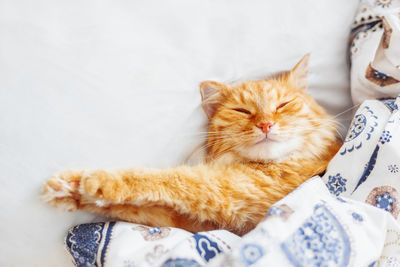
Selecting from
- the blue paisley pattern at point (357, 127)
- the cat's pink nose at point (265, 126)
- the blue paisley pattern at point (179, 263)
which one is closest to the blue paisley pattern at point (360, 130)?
the blue paisley pattern at point (357, 127)

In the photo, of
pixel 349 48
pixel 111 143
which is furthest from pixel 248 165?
pixel 349 48

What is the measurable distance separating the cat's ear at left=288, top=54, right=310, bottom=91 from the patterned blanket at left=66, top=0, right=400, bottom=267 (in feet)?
0.78

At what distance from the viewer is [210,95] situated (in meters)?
1.15

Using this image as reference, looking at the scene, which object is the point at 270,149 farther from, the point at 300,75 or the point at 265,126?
the point at 300,75

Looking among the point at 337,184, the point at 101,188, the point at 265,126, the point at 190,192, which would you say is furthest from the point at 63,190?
the point at 337,184

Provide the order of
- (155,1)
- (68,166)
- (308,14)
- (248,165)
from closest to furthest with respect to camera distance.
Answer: (68,166), (155,1), (248,165), (308,14)

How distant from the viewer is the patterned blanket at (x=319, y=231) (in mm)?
698

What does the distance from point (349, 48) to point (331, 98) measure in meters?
0.22

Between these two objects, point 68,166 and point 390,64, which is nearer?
point 68,166

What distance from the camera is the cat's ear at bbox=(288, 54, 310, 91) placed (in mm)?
1196

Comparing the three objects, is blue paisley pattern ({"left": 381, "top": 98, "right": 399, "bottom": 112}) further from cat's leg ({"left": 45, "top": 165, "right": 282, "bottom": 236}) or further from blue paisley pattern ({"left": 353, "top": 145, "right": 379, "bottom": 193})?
cat's leg ({"left": 45, "top": 165, "right": 282, "bottom": 236})

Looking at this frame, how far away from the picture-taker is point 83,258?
835 mm

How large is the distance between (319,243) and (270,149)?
1.34 ft

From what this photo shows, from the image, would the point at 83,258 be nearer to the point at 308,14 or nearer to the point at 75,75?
the point at 75,75
